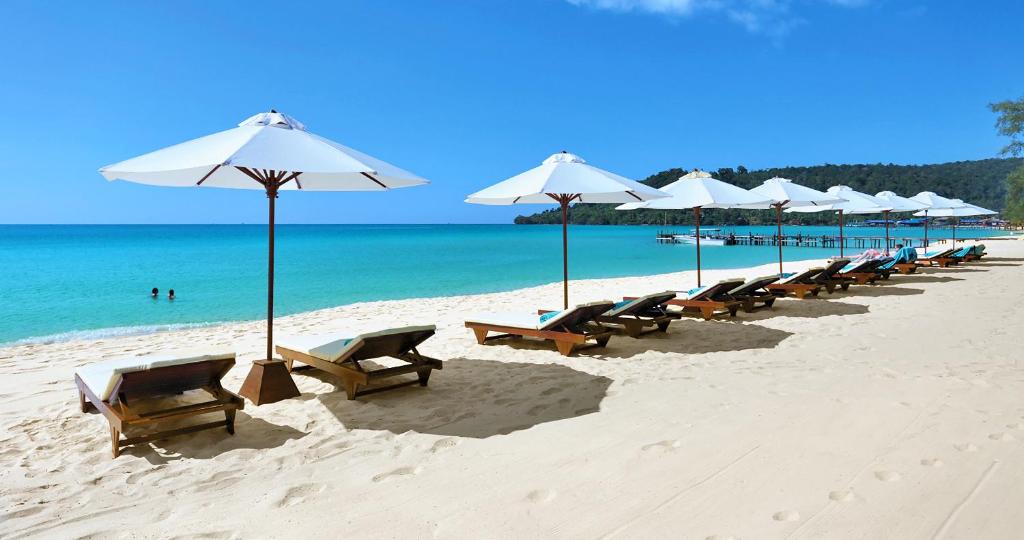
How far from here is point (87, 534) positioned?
2.38 m

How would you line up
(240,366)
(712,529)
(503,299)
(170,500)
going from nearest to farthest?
1. (712,529)
2. (170,500)
3. (240,366)
4. (503,299)

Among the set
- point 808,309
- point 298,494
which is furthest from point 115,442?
point 808,309

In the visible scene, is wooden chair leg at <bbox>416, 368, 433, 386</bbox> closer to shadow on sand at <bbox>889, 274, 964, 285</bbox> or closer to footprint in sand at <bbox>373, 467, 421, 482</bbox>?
footprint in sand at <bbox>373, 467, 421, 482</bbox>

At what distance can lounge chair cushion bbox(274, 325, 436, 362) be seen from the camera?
13.8ft

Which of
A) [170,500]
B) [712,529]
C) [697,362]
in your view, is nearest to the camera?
[712,529]

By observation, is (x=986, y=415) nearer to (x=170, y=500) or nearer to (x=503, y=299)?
(x=170, y=500)

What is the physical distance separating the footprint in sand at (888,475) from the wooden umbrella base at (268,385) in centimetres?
359

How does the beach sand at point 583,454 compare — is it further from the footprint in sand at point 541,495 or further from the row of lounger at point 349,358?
the row of lounger at point 349,358

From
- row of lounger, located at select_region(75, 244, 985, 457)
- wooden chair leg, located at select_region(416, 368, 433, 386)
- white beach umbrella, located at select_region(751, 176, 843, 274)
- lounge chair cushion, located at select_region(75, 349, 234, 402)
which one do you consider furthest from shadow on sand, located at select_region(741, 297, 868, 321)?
lounge chair cushion, located at select_region(75, 349, 234, 402)

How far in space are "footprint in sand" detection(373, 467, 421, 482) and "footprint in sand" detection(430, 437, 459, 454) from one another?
0.25 m

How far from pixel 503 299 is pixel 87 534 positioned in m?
Answer: 10.2

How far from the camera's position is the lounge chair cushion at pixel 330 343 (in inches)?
166

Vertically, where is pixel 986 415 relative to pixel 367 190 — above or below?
below

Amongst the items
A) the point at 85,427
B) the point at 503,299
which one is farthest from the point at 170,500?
the point at 503,299
